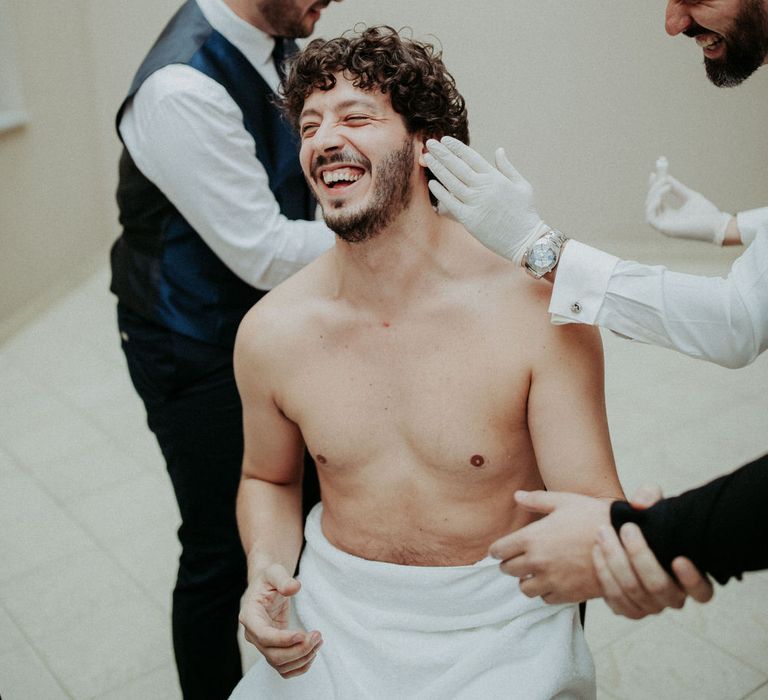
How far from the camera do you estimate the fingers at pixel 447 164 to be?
1.44 meters

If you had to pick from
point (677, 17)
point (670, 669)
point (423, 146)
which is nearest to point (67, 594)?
point (670, 669)

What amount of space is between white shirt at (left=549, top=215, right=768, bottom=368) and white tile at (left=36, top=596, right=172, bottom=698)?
5.27 feet

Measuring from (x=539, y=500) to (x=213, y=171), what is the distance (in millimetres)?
1006

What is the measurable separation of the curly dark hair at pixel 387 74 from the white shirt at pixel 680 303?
355mm

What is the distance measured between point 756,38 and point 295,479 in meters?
1.12

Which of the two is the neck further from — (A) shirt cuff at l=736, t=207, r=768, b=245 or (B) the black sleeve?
(A) shirt cuff at l=736, t=207, r=768, b=245

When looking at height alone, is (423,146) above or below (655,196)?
above

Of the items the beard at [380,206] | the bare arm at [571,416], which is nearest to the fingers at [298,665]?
the bare arm at [571,416]

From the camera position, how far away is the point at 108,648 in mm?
Answer: 2410

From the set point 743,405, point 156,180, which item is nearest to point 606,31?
point 743,405

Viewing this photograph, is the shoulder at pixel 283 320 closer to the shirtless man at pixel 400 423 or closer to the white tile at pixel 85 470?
the shirtless man at pixel 400 423

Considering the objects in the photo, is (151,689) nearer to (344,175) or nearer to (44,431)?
(344,175)

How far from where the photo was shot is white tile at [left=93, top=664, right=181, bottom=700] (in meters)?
2.25

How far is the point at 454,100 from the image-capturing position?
1.66m
